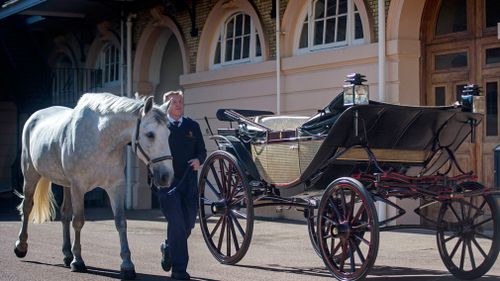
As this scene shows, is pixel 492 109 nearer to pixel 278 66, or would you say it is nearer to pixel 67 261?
pixel 278 66

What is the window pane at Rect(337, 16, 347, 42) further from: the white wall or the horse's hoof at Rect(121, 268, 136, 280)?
the white wall

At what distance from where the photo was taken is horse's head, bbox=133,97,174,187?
26.5 feet

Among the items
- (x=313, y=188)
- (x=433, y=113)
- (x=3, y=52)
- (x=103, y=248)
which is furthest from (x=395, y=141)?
(x=3, y=52)

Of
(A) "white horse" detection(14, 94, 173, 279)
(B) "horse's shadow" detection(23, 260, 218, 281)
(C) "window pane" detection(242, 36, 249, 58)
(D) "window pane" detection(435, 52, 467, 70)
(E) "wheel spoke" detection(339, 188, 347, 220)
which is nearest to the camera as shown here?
(E) "wheel spoke" detection(339, 188, 347, 220)

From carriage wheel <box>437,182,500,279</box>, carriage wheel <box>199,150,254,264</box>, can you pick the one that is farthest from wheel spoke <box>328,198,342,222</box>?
carriage wheel <box>199,150,254,264</box>

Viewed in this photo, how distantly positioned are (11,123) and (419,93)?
1696cm

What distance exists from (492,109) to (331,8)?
3.53m

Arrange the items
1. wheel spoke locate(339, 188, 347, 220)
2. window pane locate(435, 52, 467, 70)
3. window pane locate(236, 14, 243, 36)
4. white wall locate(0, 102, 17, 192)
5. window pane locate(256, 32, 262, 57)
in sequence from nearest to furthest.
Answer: wheel spoke locate(339, 188, 347, 220)
window pane locate(435, 52, 467, 70)
window pane locate(256, 32, 262, 57)
window pane locate(236, 14, 243, 36)
white wall locate(0, 102, 17, 192)

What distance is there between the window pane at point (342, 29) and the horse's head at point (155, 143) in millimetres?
6636

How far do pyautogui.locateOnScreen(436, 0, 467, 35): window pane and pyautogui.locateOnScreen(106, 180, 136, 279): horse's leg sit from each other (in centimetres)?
637

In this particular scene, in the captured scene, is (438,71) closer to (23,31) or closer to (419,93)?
(419,93)

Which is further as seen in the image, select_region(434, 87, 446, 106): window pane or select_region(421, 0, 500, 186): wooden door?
select_region(434, 87, 446, 106): window pane

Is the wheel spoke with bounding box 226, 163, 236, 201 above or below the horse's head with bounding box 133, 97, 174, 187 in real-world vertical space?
below

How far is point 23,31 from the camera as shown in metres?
22.9
